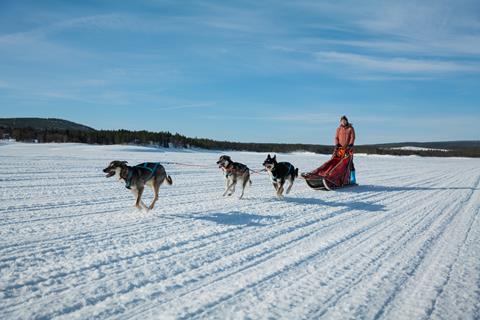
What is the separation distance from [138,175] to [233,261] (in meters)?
3.41

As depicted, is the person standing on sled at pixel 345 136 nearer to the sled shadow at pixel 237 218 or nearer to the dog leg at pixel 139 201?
the sled shadow at pixel 237 218

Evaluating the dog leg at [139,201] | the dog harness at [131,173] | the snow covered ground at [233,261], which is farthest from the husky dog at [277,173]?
the dog leg at [139,201]

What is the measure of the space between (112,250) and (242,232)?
188 cm

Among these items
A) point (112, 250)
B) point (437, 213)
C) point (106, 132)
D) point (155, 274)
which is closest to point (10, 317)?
point (155, 274)

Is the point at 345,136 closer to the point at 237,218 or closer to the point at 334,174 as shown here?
the point at 334,174

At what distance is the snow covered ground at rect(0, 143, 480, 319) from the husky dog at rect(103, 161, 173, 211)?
39cm

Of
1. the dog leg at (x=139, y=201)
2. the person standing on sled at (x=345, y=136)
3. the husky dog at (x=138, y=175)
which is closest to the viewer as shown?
the husky dog at (x=138, y=175)

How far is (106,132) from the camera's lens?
60062 mm

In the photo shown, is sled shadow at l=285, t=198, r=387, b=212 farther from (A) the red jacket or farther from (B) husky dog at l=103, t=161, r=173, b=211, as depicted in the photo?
(A) the red jacket

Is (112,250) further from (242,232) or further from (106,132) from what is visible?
(106,132)

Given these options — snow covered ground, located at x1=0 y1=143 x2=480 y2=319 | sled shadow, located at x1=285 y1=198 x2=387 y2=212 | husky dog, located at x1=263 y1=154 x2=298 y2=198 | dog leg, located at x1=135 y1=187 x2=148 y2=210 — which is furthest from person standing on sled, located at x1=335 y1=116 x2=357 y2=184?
dog leg, located at x1=135 y1=187 x2=148 y2=210

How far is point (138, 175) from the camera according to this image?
7020 millimetres

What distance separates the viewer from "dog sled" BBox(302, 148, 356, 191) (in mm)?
10922

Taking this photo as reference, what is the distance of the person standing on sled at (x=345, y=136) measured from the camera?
12.2 meters
